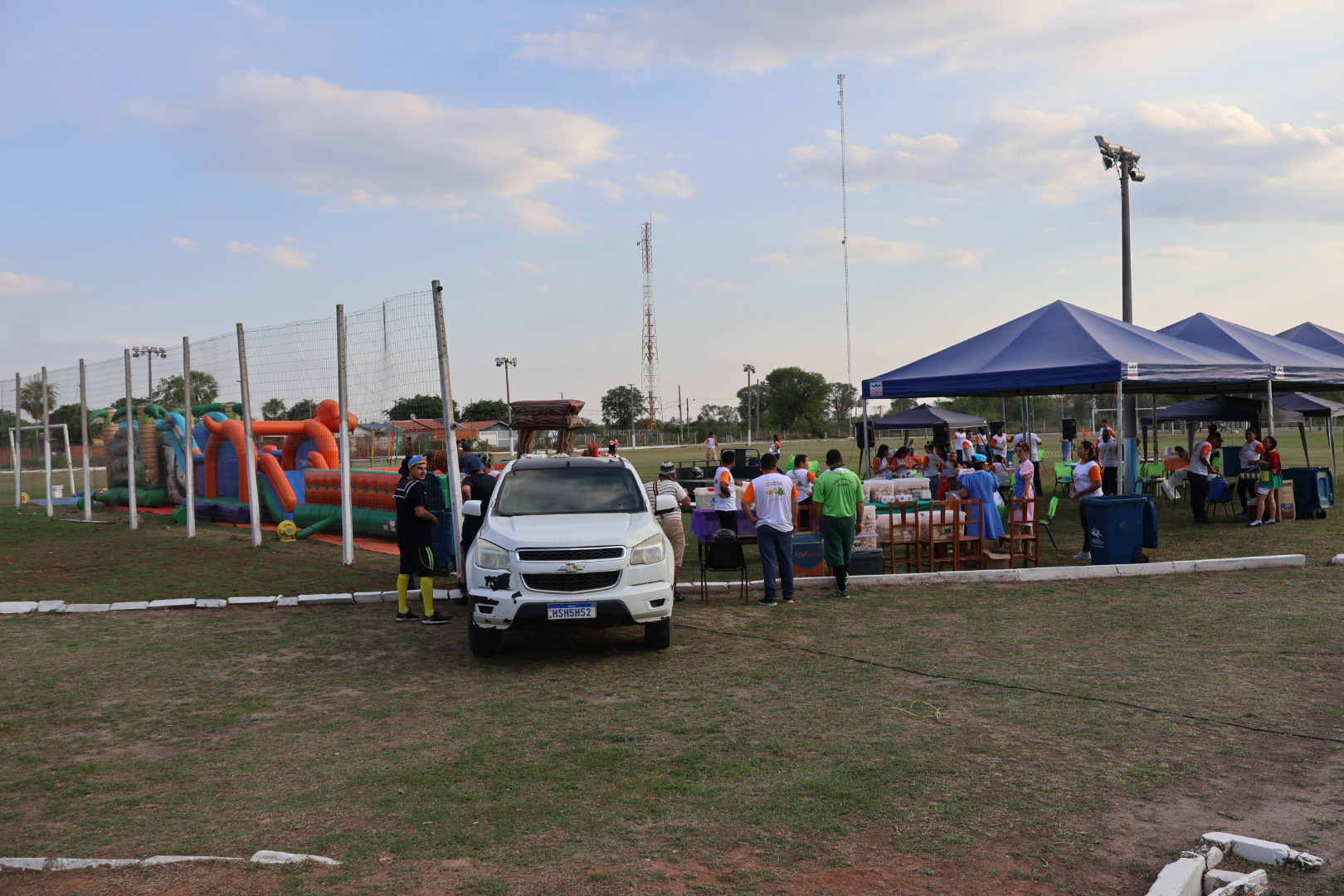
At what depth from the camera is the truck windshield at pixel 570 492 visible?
9.23 m

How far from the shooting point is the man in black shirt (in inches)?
398

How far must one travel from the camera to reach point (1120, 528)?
12766 millimetres

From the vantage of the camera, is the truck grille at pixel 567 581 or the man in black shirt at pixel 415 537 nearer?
the truck grille at pixel 567 581

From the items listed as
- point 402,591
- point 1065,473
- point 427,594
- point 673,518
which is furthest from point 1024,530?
point 1065,473

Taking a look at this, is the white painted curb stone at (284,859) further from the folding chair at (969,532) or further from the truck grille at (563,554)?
the folding chair at (969,532)

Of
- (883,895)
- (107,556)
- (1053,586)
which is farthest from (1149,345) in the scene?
(107,556)

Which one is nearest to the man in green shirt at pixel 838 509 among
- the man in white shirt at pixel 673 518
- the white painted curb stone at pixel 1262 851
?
the man in white shirt at pixel 673 518

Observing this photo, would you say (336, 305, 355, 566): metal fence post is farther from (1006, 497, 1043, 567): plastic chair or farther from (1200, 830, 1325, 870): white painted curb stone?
(1200, 830, 1325, 870): white painted curb stone

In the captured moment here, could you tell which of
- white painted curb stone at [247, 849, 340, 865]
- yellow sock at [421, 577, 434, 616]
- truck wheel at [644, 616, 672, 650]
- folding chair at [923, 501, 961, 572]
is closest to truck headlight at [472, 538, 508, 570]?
truck wheel at [644, 616, 672, 650]

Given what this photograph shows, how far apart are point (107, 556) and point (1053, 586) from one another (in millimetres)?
14444

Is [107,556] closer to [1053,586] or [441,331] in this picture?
[441,331]

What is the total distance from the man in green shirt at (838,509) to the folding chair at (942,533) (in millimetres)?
2087

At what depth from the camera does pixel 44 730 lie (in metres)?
6.62

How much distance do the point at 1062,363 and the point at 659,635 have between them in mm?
10002
